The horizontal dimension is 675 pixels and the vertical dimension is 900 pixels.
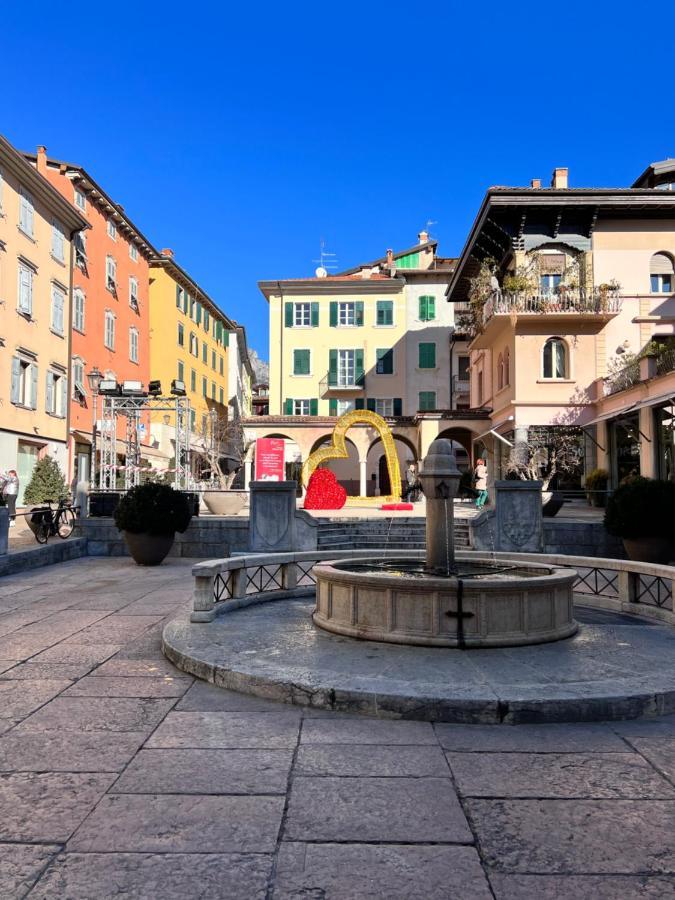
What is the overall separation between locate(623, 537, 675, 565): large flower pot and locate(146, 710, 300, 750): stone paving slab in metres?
9.06

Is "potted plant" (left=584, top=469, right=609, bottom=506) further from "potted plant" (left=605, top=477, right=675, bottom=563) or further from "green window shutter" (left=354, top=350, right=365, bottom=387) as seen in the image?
"green window shutter" (left=354, top=350, right=365, bottom=387)

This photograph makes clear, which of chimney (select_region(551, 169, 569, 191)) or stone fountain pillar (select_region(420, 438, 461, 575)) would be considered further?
chimney (select_region(551, 169, 569, 191))

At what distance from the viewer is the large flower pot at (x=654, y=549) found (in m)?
11.6

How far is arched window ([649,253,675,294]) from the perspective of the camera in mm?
26047

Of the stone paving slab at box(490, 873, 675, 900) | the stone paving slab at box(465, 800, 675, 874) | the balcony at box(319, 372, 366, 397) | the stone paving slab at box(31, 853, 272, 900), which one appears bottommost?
the stone paving slab at box(465, 800, 675, 874)

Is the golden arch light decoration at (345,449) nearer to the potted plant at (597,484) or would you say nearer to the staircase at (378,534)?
the staircase at (378,534)

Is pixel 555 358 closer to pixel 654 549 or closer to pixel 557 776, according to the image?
pixel 654 549

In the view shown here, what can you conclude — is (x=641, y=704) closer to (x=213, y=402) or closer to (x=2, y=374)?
(x=2, y=374)

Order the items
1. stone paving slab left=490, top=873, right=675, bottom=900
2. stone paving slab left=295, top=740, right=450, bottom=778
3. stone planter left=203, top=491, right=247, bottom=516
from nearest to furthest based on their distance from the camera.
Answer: stone paving slab left=490, top=873, right=675, bottom=900 → stone paving slab left=295, top=740, right=450, bottom=778 → stone planter left=203, top=491, right=247, bottom=516

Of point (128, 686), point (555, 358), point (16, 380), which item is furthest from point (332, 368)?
point (128, 686)

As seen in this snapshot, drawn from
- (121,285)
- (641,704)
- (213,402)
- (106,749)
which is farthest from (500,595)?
(213,402)

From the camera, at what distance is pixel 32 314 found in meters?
27.7

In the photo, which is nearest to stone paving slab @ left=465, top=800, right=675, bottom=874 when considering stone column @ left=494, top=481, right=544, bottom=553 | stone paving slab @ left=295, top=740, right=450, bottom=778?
stone paving slab @ left=295, top=740, right=450, bottom=778

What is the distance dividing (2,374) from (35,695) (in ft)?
76.1
